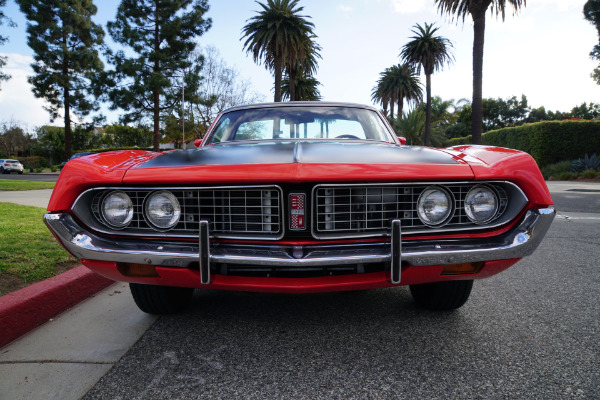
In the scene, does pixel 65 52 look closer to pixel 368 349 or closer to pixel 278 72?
pixel 278 72

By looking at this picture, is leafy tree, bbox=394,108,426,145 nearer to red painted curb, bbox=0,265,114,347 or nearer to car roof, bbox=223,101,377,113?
car roof, bbox=223,101,377,113

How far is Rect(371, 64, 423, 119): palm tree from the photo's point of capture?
130ft

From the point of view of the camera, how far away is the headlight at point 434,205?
175cm

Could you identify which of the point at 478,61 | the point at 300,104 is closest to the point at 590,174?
the point at 478,61

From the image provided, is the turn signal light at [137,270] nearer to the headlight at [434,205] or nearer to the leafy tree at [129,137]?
the headlight at [434,205]

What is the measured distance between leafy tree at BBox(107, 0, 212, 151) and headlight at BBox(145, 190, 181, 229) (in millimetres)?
20019

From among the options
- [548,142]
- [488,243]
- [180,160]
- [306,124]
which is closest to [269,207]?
[180,160]

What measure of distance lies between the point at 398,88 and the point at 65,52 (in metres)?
29.4

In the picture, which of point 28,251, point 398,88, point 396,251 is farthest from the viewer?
point 398,88

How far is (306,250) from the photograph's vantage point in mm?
1639

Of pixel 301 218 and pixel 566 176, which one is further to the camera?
pixel 566 176

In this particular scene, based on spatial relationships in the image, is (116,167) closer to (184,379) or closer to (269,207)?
(269,207)

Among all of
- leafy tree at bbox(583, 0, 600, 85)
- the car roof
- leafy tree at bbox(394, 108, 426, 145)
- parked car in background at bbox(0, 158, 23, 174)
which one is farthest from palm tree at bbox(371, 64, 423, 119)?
the car roof

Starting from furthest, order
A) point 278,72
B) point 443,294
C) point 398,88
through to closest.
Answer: point 398,88 < point 278,72 < point 443,294
